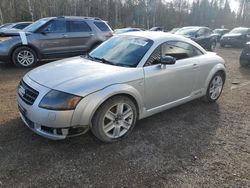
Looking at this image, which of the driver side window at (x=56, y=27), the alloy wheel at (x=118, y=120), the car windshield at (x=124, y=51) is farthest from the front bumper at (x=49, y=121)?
the driver side window at (x=56, y=27)

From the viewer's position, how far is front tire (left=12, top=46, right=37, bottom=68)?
8633 millimetres

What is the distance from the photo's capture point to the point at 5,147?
11.7 ft

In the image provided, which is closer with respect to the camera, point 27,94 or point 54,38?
point 27,94

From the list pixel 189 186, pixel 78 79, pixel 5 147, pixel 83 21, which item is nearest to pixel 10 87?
pixel 5 147

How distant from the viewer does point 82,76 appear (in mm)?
3629

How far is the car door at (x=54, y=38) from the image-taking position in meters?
9.00

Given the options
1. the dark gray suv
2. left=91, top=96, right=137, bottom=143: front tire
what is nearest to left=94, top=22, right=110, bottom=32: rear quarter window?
the dark gray suv

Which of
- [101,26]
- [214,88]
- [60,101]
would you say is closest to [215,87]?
[214,88]

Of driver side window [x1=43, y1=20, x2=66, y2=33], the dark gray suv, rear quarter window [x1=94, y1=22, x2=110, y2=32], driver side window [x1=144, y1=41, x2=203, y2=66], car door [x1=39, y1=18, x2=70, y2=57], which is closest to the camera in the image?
driver side window [x1=144, y1=41, x2=203, y2=66]

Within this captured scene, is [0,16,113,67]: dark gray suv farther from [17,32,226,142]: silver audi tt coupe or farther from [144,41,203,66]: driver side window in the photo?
[144,41,203,66]: driver side window

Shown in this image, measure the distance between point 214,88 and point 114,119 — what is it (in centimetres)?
280

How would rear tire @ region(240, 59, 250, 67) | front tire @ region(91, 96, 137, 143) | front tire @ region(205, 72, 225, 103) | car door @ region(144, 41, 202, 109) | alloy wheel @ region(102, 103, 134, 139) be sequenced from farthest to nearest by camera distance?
rear tire @ region(240, 59, 250, 67), front tire @ region(205, 72, 225, 103), car door @ region(144, 41, 202, 109), alloy wheel @ region(102, 103, 134, 139), front tire @ region(91, 96, 137, 143)

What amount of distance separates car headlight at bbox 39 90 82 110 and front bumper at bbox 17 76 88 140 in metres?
0.05

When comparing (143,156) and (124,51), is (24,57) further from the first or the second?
(143,156)
